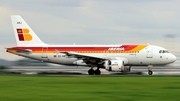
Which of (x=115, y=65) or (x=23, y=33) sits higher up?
(x=23, y=33)

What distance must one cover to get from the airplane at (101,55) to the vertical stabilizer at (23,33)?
20.2 inches

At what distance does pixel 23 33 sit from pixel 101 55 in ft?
32.5

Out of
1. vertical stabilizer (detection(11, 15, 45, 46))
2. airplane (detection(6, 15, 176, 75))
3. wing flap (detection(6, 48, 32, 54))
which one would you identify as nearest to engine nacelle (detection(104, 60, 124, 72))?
airplane (detection(6, 15, 176, 75))

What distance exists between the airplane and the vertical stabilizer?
1.69 feet

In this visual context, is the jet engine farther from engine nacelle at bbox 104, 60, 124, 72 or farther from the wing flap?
the wing flap

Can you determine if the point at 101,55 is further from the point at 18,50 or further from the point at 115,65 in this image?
the point at 18,50

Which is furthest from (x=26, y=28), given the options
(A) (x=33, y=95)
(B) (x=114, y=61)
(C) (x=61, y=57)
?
(A) (x=33, y=95)

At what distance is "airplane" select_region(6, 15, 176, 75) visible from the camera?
149 feet

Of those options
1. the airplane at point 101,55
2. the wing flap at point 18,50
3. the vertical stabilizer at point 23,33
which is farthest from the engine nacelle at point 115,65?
the wing flap at point 18,50

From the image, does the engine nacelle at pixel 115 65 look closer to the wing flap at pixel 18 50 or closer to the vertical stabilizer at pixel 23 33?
the vertical stabilizer at pixel 23 33

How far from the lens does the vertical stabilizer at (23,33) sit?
4906cm

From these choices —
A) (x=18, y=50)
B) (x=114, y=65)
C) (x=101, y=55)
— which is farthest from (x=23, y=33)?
(x=114, y=65)

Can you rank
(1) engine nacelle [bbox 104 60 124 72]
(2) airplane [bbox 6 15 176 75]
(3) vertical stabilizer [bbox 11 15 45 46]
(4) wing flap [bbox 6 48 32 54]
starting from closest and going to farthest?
(1) engine nacelle [bbox 104 60 124 72] < (2) airplane [bbox 6 15 176 75] < (4) wing flap [bbox 6 48 32 54] < (3) vertical stabilizer [bbox 11 15 45 46]

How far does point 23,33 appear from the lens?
4978 cm
